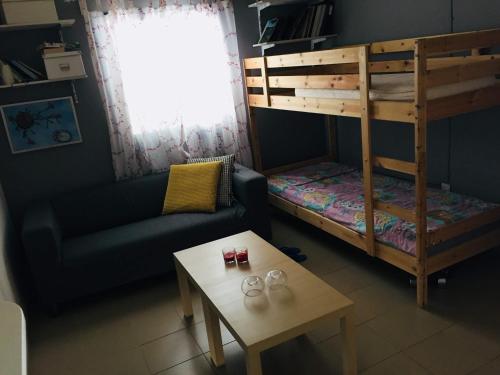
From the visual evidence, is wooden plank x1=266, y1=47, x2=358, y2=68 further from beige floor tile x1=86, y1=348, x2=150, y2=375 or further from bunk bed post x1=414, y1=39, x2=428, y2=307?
beige floor tile x1=86, y1=348, x2=150, y2=375

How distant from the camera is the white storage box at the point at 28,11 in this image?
2924mm

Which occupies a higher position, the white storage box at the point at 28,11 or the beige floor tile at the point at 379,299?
the white storage box at the point at 28,11

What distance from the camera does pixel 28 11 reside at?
2980 millimetres

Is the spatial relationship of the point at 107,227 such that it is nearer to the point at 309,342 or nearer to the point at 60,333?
the point at 60,333

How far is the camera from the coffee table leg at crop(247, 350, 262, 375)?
1.70 m

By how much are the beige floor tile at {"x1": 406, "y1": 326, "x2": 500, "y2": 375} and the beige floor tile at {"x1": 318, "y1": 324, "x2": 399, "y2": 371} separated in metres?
0.12

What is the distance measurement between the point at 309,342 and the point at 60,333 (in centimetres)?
159

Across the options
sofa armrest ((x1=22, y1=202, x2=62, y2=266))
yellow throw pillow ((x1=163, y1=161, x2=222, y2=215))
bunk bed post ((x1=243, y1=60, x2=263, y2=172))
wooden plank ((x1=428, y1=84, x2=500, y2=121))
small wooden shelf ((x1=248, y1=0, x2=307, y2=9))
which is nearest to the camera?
wooden plank ((x1=428, y1=84, x2=500, y2=121))

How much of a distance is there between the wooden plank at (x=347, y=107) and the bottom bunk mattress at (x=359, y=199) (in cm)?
65

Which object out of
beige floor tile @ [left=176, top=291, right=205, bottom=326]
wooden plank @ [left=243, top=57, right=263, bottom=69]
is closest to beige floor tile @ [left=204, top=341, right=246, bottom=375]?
beige floor tile @ [left=176, top=291, right=205, bottom=326]

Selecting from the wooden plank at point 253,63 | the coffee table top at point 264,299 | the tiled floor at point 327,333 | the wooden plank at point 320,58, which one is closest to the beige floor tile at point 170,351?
the tiled floor at point 327,333

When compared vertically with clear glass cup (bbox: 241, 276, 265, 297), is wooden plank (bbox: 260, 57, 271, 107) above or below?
above

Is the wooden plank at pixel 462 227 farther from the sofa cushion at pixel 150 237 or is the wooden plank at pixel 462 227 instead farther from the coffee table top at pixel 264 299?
the sofa cushion at pixel 150 237

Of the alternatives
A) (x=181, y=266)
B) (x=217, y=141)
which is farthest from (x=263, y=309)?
(x=217, y=141)
